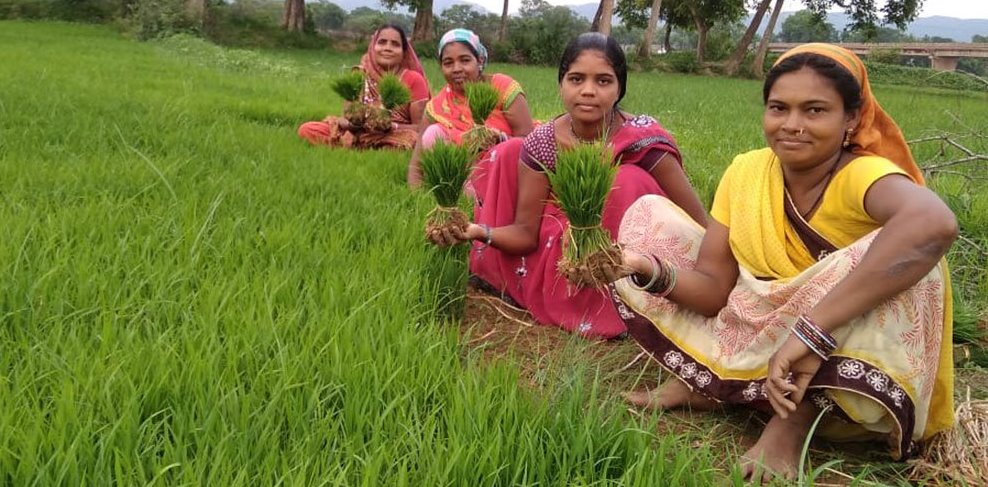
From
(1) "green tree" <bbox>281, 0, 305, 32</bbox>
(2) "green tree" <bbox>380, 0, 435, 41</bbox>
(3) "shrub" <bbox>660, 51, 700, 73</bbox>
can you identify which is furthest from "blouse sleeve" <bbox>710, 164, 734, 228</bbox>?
(3) "shrub" <bbox>660, 51, 700, 73</bbox>

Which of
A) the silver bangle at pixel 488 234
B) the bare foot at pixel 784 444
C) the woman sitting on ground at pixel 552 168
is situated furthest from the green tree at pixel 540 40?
the bare foot at pixel 784 444

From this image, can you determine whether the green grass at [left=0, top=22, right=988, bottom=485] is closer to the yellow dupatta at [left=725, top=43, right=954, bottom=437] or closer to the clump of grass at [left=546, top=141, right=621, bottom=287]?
the clump of grass at [left=546, top=141, right=621, bottom=287]

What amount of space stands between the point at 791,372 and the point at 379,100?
354cm

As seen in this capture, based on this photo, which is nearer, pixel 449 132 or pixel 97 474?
pixel 97 474

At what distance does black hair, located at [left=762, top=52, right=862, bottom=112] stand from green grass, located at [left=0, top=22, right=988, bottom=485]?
2.71ft

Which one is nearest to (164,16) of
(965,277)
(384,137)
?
(384,137)

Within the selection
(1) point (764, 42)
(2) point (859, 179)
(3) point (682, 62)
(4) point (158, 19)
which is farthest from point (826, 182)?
(3) point (682, 62)

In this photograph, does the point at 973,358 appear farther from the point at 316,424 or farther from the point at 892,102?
the point at 892,102

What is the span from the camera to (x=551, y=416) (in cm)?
146

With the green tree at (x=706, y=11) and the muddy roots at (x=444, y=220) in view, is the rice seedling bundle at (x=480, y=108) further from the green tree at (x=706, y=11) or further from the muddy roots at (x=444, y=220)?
the green tree at (x=706, y=11)

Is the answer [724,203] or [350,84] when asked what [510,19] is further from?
[724,203]

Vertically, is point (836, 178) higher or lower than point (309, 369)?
higher

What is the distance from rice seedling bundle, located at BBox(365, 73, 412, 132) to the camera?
13.2ft

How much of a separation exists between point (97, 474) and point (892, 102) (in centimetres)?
1603
